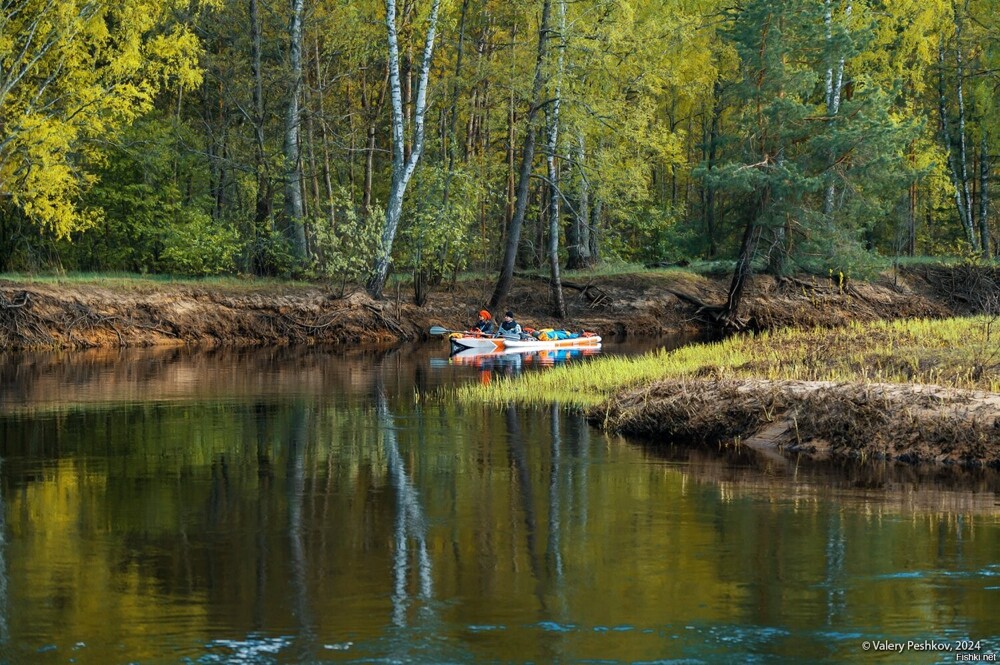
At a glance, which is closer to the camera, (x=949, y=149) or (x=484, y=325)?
(x=484, y=325)

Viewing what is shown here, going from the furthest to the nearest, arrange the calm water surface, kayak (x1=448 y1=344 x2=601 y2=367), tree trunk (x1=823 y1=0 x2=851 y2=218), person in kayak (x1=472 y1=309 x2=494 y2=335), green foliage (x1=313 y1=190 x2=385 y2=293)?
tree trunk (x1=823 y1=0 x2=851 y2=218)
green foliage (x1=313 y1=190 x2=385 y2=293)
person in kayak (x1=472 y1=309 x2=494 y2=335)
kayak (x1=448 y1=344 x2=601 y2=367)
the calm water surface

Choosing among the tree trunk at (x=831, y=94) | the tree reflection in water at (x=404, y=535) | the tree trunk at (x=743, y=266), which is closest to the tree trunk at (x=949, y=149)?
the tree trunk at (x=831, y=94)

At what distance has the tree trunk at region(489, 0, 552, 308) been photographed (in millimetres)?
41031

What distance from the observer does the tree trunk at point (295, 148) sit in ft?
131

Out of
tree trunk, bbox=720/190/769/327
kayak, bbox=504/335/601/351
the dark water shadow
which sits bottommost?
the dark water shadow

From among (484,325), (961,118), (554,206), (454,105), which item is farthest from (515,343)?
(961,118)

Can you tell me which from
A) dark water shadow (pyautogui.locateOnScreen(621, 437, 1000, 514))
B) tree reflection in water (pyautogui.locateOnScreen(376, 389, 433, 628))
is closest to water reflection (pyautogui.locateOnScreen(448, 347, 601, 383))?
dark water shadow (pyautogui.locateOnScreen(621, 437, 1000, 514))

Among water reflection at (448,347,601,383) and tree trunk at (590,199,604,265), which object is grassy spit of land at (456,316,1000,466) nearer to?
water reflection at (448,347,601,383)

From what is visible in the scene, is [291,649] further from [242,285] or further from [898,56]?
[898,56]

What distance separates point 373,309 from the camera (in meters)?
42.2

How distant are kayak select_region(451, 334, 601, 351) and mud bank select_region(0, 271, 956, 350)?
208 inches

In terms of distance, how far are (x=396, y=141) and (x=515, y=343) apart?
7563 millimetres

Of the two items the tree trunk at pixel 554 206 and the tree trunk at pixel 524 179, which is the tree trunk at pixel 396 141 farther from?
the tree trunk at pixel 554 206

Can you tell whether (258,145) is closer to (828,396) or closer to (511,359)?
(511,359)
